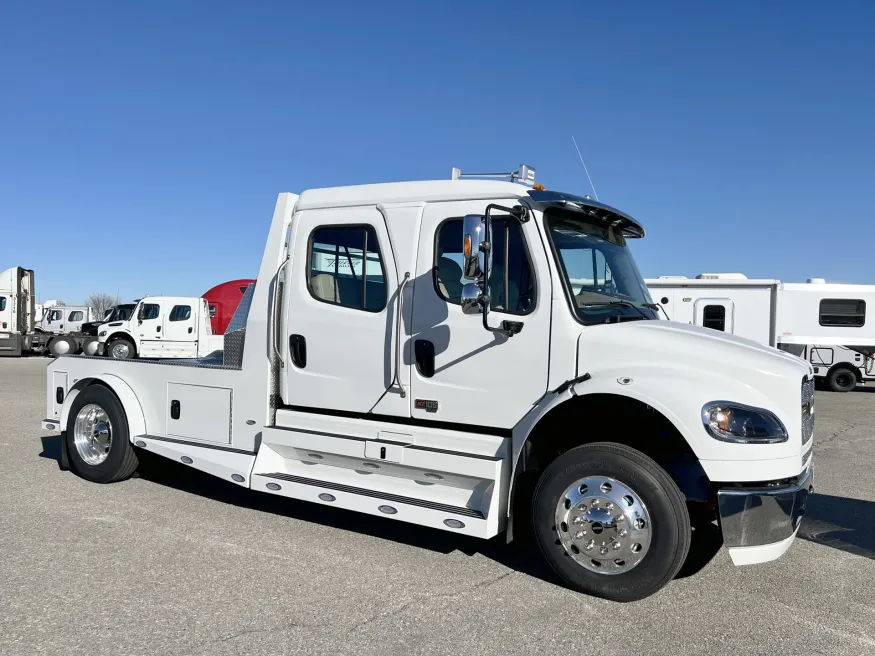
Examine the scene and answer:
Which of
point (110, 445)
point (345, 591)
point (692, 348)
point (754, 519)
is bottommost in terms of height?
point (345, 591)

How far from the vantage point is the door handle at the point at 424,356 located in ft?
15.9

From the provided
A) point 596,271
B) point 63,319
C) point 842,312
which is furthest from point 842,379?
point 63,319

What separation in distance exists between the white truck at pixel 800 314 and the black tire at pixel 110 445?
13354 millimetres

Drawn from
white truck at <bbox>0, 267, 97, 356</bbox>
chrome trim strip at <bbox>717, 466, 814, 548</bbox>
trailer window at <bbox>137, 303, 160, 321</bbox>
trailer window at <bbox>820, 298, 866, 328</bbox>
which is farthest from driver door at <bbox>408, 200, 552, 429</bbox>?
white truck at <bbox>0, 267, 97, 356</bbox>

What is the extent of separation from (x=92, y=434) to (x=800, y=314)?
1757 centimetres

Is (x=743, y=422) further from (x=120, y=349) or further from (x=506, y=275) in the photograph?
(x=120, y=349)

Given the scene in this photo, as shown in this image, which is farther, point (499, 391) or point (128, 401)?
point (128, 401)

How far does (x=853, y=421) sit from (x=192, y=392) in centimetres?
1135

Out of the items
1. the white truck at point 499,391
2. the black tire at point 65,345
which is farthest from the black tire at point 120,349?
the white truck at point 499,391

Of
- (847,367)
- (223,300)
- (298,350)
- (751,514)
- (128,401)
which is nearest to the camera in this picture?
(751,514)

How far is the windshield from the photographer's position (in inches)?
179

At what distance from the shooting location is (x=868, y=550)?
5172mm

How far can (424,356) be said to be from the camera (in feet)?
16.0

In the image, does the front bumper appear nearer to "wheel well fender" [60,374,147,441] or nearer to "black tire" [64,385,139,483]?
"wheel well fender" [60,374,147,441]
